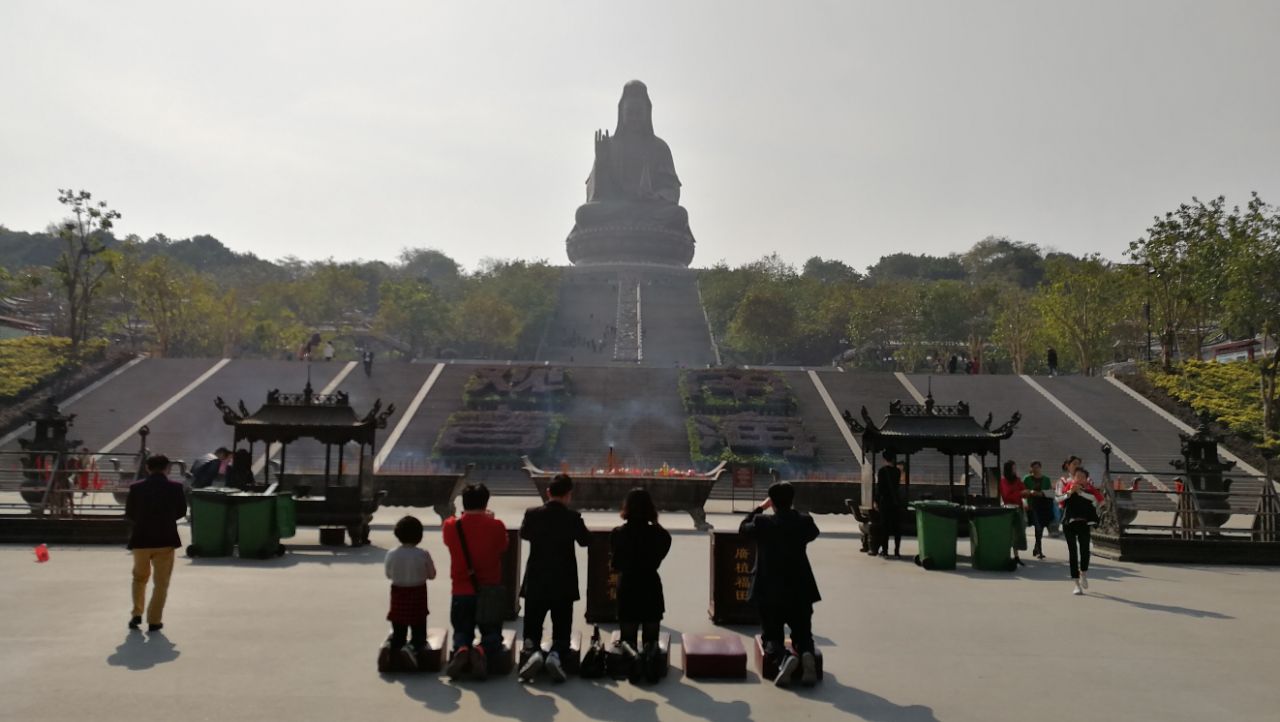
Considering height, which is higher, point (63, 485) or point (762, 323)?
point (762, 323)

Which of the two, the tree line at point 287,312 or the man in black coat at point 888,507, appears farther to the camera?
the tree line at point 287,312

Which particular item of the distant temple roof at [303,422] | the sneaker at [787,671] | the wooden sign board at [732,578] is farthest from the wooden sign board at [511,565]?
the distant temple roof at [303,422]

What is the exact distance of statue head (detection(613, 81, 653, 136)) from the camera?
277 ft

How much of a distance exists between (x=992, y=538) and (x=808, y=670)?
24.6 feet

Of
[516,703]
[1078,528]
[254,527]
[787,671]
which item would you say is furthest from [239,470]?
[1078,528]

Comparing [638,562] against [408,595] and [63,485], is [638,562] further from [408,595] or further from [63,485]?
[63,485]

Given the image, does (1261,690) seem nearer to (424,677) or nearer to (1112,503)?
(424,677)

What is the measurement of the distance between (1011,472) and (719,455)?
Answer: 1753cm

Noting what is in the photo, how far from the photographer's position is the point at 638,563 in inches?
291

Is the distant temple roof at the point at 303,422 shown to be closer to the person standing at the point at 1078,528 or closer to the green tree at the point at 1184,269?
the person standing at the point at 1078,528

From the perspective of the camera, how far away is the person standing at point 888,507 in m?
14.7

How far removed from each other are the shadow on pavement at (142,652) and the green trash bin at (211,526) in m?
5.26

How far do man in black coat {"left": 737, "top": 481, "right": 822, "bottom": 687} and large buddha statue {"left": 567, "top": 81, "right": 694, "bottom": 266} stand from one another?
256ft

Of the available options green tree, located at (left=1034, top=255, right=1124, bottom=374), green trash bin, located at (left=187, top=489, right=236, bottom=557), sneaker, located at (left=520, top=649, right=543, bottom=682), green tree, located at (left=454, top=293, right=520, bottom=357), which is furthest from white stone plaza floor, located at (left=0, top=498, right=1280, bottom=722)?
green tree, located at (left=454, top=293, right=520, bottom=357)
